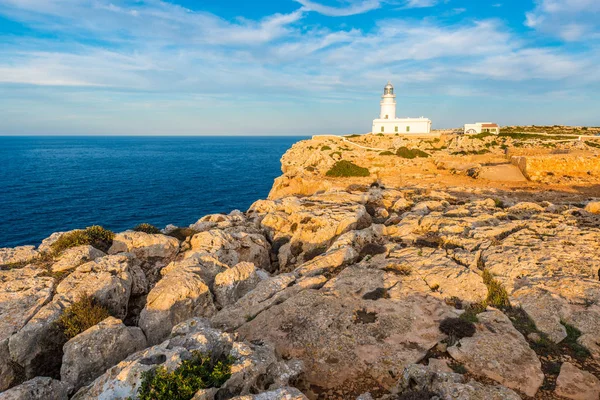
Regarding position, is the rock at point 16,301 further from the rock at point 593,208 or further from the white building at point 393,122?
the white building at point 393,122

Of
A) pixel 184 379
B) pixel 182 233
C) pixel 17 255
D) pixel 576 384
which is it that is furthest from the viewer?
pixel 182 233

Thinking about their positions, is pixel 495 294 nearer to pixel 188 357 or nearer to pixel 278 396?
pixel 278 396

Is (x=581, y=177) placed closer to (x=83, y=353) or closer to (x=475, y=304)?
(x=475, y=304)

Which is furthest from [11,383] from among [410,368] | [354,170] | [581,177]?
[581,177]

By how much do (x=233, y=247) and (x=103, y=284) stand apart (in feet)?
22.1

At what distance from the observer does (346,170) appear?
43.9 metres

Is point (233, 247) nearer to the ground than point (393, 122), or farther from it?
nearer to the ground

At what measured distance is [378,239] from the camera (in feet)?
59.9

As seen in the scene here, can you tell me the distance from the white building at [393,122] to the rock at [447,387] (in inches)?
2608

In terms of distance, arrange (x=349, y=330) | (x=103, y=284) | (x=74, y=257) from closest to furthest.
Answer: (x=349, y=330)
(x=103, y=284)
(x=74, y=257)

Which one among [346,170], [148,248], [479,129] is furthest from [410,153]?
[148,248]

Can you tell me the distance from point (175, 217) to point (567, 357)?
49215 mm

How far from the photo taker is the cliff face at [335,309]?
8.48 m

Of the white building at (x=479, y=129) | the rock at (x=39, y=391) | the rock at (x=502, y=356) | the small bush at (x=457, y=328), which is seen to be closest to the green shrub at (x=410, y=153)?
the white building at (x=479, y=129)
